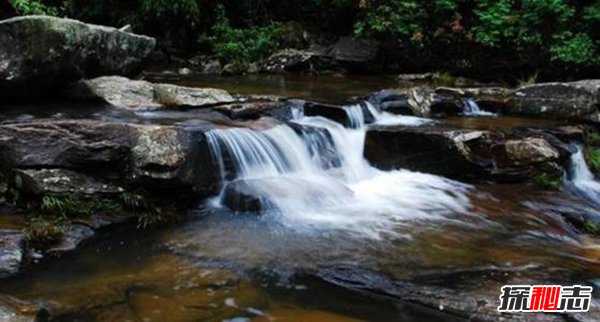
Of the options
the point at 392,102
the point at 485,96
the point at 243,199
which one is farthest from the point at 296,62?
the point at 243,199

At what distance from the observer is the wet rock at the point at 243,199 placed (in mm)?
5832

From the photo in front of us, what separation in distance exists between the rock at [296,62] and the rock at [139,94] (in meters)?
6.34

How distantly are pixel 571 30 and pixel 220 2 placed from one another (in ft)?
33.0

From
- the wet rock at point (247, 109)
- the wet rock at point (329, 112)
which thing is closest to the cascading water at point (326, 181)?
the wet rock at point (329, 112)

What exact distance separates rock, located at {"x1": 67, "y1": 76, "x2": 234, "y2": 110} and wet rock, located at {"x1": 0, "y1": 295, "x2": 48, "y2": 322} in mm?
4438

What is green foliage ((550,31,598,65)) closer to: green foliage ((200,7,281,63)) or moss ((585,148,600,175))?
moss ((585,148,600,175))

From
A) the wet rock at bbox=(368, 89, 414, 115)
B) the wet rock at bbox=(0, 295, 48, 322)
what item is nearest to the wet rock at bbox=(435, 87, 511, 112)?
the wet rock at bbox=(368, 89, 414, 115)

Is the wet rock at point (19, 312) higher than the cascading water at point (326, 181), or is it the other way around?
the cascading water at point (326, 181)

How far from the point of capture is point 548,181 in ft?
22.7

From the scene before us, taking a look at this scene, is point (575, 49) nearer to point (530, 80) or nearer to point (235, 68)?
point (530, 80)

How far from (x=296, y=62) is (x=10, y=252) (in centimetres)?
1065

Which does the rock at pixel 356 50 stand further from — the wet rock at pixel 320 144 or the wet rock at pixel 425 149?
the wet rock at pixel 320 144

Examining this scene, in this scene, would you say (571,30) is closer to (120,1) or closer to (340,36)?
(340,36)

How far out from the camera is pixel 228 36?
626 inches
